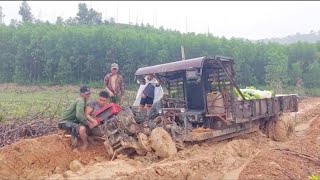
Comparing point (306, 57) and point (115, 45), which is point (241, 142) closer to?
point (115, 45)

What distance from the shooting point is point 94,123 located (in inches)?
356

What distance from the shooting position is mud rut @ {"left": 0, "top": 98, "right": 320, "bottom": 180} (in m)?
7.13

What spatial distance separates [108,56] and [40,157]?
3420 cm

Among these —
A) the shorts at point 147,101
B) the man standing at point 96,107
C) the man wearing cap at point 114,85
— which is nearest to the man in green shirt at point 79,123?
the man standing at point 96,107

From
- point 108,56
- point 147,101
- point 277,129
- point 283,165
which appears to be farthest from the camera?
point 108,56

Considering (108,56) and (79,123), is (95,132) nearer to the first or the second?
(79,123)

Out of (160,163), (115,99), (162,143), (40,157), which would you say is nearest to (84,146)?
(40,157)

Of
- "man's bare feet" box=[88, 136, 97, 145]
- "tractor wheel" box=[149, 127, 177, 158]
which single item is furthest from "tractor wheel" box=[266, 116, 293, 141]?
"man's bare feet" box=[88, 136, 97, 145]

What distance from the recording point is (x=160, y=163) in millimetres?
7906

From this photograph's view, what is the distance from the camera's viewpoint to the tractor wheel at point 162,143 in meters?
8.45

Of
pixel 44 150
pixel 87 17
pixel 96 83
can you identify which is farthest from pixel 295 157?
pixel 87 17

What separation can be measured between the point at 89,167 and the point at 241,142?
160 inches

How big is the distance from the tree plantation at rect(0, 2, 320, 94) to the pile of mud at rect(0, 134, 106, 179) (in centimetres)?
3104

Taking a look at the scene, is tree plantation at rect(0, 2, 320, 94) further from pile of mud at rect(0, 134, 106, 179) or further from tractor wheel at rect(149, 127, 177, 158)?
tractor wheel at rect(149, 127, 177, 158)
